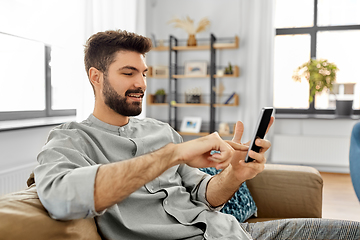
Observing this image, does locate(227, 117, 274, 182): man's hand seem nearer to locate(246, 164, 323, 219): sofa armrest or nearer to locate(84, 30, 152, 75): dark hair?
locate(84, 30, 152, 75): dark hair

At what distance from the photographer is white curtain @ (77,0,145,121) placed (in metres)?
2.84

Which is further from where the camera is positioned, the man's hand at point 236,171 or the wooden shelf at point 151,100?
the wooden shelf at point 151,100

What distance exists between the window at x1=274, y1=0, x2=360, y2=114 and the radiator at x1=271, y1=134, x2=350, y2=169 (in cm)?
46

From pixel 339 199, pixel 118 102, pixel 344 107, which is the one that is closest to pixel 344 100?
pixel 344 107

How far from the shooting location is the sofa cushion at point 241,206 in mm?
1527

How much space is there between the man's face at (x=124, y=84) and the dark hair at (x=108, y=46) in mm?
21

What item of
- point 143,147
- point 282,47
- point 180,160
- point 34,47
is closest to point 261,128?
point 180,160

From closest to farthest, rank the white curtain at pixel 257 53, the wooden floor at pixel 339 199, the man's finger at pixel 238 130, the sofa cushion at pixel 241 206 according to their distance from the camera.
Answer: the man's finger at pixel 238 130
the sofa cushion at pixel 241 206
the wooden floor at pixel 339 199
the white curtain at pixel 257 53

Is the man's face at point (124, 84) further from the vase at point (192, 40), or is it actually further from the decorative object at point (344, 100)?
the decorative object at point (344, 100)

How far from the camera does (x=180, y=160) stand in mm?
826

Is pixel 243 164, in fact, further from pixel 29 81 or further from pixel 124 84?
pixel 29 81

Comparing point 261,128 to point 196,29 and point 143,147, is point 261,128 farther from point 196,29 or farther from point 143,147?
point 196,29

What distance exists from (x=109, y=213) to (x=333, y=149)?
3636 millimetres

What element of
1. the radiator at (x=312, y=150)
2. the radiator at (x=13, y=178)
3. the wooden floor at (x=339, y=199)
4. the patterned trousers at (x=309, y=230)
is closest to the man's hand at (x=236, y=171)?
the patterned trousers at (x=309, y=230)
